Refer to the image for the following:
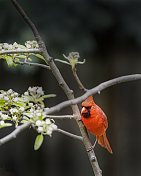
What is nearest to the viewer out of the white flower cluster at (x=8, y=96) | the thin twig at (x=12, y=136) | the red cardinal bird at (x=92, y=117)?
the thin twig at (x=12, y=136)

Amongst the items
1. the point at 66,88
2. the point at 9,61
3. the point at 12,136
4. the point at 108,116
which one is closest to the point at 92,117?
the point at 66,88

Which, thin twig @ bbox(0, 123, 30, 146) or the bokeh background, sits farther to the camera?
the bokeh background

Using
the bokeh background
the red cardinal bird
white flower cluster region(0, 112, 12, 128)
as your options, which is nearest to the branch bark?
the red cardinal bird

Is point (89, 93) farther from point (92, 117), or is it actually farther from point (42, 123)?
point (92, 117)

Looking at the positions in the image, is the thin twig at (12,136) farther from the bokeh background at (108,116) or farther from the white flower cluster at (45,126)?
the bokeh background at (108,116)

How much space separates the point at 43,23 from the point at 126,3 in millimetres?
617

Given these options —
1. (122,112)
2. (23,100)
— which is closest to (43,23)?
(122,112)

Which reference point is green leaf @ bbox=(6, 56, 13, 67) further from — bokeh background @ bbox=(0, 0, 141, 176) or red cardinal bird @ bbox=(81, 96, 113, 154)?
bokeh background @ bbox=(0, 0, 141, 176)

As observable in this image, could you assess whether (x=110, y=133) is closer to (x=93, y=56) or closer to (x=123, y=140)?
(x=123, y=140)

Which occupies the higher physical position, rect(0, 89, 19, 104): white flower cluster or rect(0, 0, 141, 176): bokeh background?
rect(0, 0, 141, 176): bokeh background

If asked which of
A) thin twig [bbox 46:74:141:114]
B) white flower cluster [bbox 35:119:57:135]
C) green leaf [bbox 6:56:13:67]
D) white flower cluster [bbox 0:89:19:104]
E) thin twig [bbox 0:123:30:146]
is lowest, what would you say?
thin twig [bbox 0:123:30:146]

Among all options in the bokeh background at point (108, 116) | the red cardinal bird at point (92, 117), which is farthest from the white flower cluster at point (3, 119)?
the bokeh background at point (108, 116)

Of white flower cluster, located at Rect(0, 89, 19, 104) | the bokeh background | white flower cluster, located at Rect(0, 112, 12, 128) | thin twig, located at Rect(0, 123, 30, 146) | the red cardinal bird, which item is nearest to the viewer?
thin twig, located at Rect(0, 123, 30, 146)

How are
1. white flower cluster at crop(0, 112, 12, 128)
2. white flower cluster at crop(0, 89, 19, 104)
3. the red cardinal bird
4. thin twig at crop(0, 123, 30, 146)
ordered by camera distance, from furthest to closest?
the red cardinal bird, white flower cluster at crop(0, 89, 19, 104), white flower cluster at crop(0, 112, 12, 128), thin twig at crop(0, 123, 30, 146)
